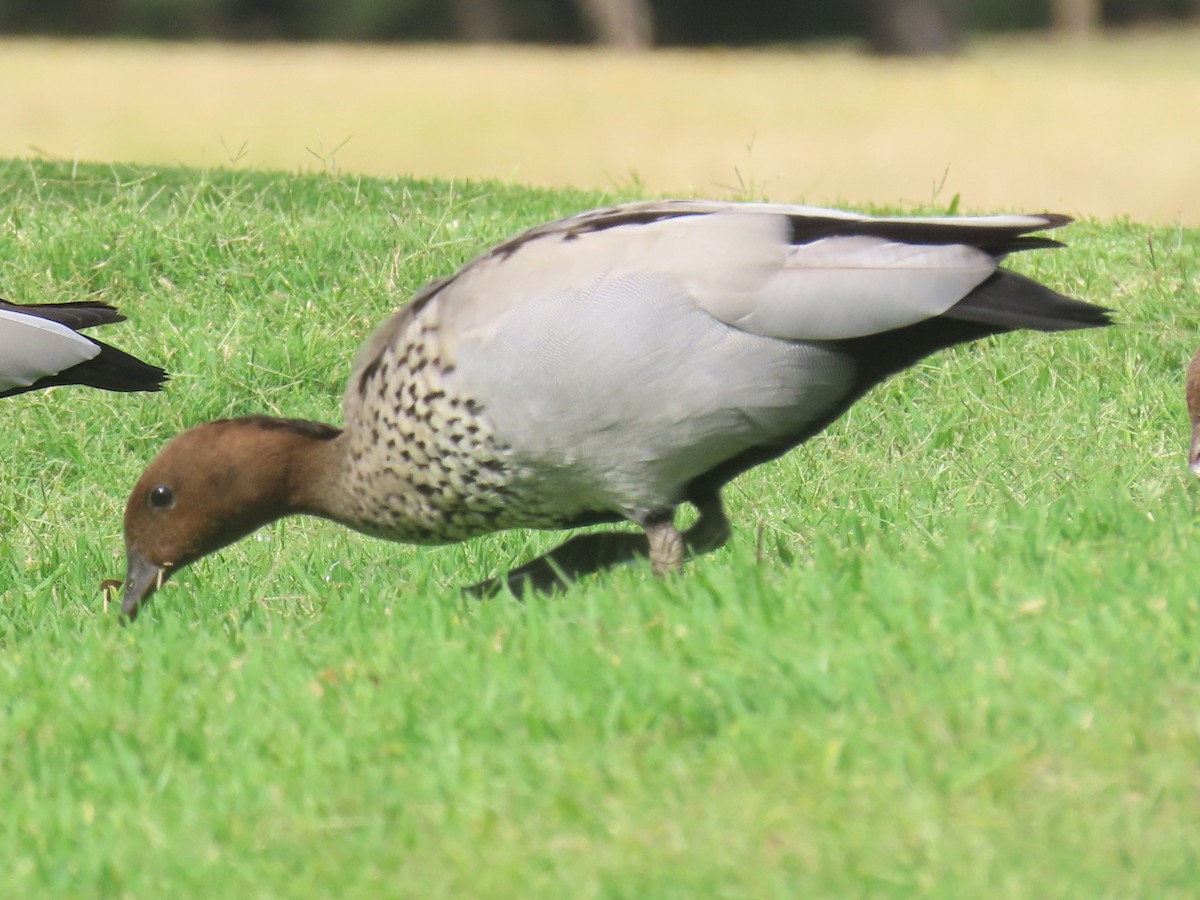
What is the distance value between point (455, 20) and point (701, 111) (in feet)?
42.2

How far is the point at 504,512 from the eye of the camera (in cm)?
422

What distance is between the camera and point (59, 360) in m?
5.59

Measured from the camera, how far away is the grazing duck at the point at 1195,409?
16.6 ft

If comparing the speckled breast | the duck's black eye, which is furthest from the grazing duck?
the duck's black eye

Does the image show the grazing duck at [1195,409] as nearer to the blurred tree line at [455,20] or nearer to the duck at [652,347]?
the duck at [652,347]

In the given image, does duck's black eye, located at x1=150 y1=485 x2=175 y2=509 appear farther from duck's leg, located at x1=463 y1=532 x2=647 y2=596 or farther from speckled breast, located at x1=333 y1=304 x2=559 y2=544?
duck's leg, located at x1=463 y1=532 x2=647 y2=596

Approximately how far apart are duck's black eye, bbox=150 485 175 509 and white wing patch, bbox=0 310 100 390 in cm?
135

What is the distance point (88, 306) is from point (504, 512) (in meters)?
2.27

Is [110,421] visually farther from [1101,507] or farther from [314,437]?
[1101,507]

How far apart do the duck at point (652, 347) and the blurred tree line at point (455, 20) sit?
3050cm

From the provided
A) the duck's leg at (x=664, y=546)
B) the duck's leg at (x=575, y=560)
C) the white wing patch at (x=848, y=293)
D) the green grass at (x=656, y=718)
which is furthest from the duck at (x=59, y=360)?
the white wing patch at (x=848, y=293)

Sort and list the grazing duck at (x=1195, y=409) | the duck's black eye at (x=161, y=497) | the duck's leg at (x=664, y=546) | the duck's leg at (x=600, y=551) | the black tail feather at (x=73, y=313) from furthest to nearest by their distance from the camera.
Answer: the black tail feather at (x=73, y=313) → the grazing duck at (x=1195, y=409) → the duck's leg at (x=600, y=551) → the duck's black eye at (x=161, y=497) → the duck's leg at (x=664, y=546)

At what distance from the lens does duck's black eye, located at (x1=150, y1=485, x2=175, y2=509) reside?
4.38 meters

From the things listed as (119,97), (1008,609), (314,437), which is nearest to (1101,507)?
(1008,609)
